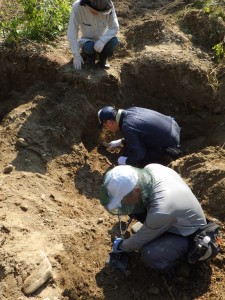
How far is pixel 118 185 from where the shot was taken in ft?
10.3

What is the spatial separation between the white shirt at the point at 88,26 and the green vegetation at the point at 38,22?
25.2 inches

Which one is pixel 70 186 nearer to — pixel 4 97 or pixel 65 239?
pixel 65 239

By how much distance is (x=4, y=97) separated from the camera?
5961 mm

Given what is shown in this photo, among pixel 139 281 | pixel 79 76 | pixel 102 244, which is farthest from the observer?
pixel 79 76

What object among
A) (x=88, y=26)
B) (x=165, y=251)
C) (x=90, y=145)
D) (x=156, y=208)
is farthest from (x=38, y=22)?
(x=165, y=251)

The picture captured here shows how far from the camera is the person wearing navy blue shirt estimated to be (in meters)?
4.64

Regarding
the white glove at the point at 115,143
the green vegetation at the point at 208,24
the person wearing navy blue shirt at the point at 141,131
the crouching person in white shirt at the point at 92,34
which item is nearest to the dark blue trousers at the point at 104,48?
the crouching person in white shirt at the point at 92,34

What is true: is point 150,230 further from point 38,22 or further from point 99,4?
point 38,22

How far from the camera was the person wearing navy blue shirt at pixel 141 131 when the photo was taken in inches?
183

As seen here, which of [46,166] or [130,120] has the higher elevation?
[130,120]

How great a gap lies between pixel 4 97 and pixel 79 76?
1.32m

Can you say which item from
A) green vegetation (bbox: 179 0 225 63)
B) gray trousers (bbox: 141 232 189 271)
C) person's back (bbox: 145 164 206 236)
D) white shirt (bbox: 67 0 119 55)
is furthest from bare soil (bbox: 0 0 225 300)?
person's back (bbox: 145 164 206 236)

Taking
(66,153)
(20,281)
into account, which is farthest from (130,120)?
(20,281)

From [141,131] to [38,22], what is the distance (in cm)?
252
